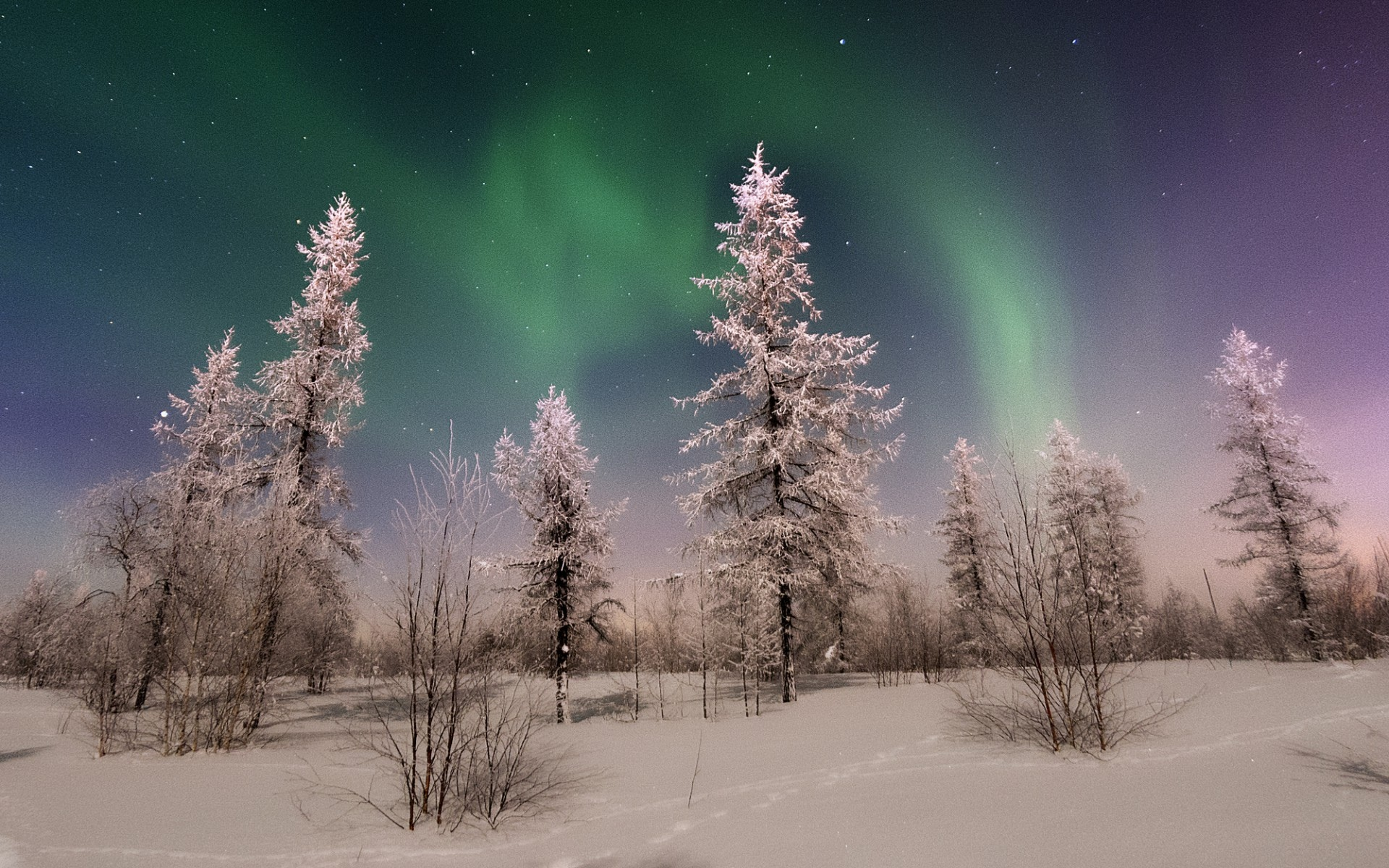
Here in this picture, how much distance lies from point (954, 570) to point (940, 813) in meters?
21.9

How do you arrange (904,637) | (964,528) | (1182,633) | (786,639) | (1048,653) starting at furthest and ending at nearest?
(1182,633), (964,528), (904,637), (786,639), (1048,653)

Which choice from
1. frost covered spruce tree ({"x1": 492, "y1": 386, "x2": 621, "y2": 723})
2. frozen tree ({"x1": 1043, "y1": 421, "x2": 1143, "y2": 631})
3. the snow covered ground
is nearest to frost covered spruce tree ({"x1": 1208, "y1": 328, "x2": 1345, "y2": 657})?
frozen tree ({"x1": 1043, "y1": 421, "x2": 1143, "y2": 631})

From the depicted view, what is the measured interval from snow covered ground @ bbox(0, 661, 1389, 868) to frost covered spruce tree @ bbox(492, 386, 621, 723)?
6.12 metres

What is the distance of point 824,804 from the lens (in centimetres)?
565

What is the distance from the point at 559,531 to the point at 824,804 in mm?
11365

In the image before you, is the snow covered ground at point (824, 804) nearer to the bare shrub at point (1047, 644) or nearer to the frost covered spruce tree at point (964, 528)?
the bare shrub at point (1047, 644)

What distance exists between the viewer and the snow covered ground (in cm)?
430

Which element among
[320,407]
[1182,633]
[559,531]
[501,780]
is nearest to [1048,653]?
[501,780]

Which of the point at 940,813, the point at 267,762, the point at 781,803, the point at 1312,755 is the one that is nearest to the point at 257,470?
the point at 267,762

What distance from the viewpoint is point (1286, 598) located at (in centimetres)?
1864

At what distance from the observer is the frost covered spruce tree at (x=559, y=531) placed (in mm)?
15180

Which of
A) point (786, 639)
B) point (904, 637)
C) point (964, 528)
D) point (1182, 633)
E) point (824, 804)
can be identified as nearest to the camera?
point (824, 804)

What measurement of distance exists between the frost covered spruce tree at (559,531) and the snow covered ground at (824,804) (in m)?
6.12

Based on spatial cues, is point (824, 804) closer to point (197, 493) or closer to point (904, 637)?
point (904, 637)
